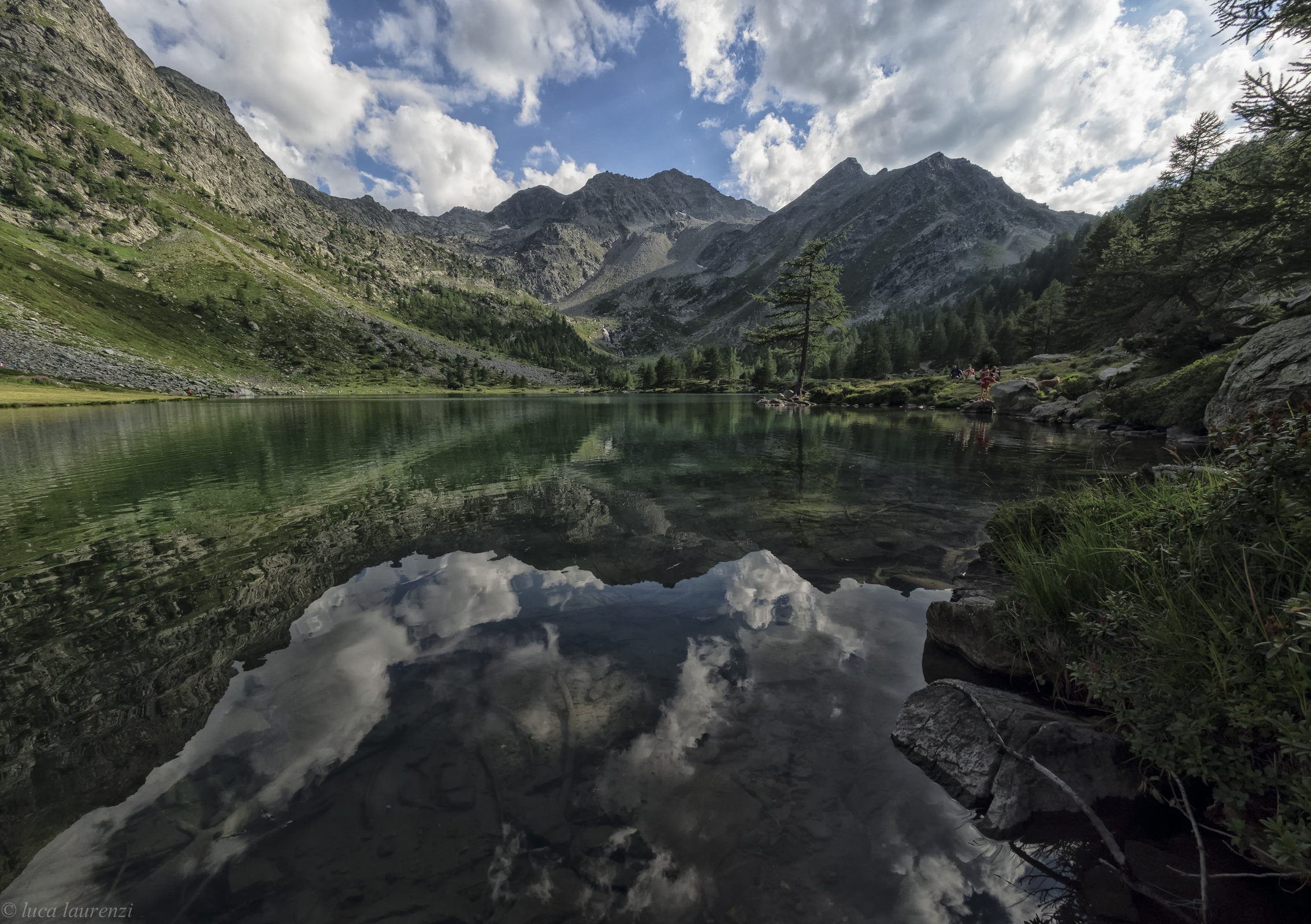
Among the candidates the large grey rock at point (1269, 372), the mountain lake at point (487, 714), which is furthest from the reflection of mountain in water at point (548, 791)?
the large grey rock at point (1269, 372)

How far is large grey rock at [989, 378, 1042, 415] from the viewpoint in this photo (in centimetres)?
4425

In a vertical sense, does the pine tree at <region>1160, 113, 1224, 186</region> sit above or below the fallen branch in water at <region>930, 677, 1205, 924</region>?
above

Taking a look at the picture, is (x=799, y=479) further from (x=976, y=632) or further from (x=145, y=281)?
(x=145, y=281)

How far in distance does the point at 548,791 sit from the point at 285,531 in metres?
12.6

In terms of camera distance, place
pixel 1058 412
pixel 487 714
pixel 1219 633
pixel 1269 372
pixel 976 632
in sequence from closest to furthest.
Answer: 1. pixel 1219 633
2. pixel 487 714
3. pixel 976 632
4. pixel 1269 372
5. pixel 1058 412

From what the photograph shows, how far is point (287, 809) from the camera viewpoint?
4.59 metres

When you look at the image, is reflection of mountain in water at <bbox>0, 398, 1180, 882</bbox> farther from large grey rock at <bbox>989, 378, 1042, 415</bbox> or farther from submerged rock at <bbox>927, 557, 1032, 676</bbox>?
large grey rock at <bbox>989, 378, 1042, 415</bbox>

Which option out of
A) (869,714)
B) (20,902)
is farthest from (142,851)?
(869,714)

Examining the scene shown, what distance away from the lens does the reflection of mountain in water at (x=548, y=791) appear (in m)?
3.80

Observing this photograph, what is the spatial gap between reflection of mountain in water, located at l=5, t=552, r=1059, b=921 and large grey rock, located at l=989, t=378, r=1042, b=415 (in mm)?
48514

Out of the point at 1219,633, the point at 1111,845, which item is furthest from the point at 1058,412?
the point at 1111,845

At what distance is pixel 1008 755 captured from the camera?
4.80 meters

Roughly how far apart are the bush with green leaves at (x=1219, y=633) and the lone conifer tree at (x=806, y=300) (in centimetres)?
5993

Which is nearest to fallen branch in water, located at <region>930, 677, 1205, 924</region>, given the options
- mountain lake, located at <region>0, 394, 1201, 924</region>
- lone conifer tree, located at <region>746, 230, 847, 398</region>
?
mountain lake, located at <region>0, 394, 1201, 924</region>
